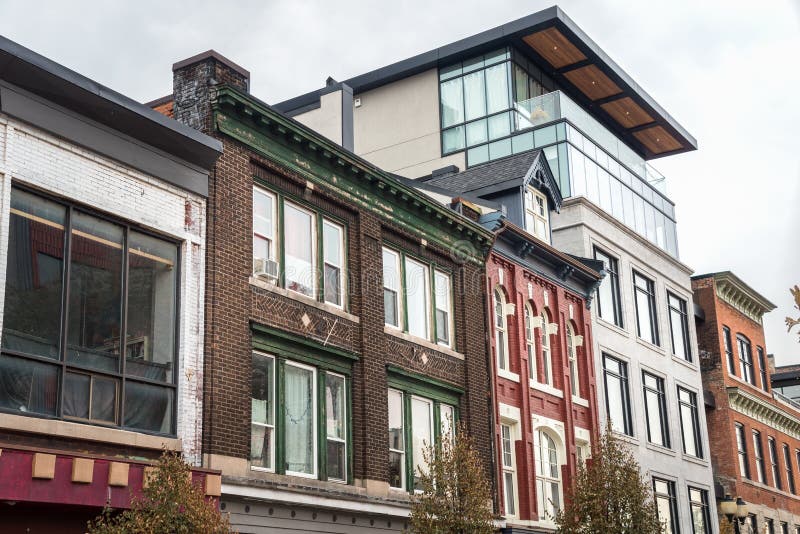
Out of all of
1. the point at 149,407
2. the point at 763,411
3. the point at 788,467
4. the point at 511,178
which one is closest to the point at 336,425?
the point at 149,407

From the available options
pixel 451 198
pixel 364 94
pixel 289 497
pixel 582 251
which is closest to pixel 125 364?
pixel 289 497

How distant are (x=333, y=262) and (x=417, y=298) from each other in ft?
11.0

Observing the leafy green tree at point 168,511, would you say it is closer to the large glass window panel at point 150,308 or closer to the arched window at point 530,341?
the large glass window panel at point 150,308

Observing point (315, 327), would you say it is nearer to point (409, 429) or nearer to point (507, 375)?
point (409, 429)

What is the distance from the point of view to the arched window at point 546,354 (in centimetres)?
3050

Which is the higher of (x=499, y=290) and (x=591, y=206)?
(x=591, y=206)

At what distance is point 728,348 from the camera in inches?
1850

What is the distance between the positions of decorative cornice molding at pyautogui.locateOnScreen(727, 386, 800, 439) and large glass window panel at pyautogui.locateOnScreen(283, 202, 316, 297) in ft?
91.9

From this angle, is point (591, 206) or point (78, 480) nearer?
point (78, 480)

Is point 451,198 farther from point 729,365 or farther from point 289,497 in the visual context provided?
point 729,365

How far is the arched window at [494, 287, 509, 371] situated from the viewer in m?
28.3

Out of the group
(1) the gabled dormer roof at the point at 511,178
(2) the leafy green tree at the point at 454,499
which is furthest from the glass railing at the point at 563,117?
(2) the leafy green tree at the point at 454,499

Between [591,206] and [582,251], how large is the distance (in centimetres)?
181

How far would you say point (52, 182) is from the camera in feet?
52.6
